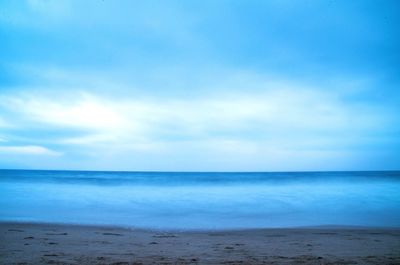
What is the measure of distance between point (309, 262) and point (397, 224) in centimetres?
761

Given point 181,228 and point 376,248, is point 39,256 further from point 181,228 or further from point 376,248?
point 376,248

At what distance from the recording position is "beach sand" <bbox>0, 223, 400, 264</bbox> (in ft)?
18.6

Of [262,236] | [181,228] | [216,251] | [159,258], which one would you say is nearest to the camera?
[159,258]

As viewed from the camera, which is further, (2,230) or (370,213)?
(370,213)

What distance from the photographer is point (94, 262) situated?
5.42 metres

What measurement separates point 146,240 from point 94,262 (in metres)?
2.33

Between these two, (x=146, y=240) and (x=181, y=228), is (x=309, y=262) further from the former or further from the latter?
(x=181, y=228)

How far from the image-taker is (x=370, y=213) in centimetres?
1441

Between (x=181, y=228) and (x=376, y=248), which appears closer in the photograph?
(x=376, y=248)

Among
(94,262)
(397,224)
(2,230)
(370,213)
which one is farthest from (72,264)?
(370,213)

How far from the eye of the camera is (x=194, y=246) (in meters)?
6.96

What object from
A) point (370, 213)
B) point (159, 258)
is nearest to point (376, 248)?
point (159, 258)

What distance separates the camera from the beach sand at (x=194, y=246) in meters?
5.67

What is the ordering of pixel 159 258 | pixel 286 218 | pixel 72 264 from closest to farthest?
pixel 72 264, pixel 159 258, pixel 286 218
